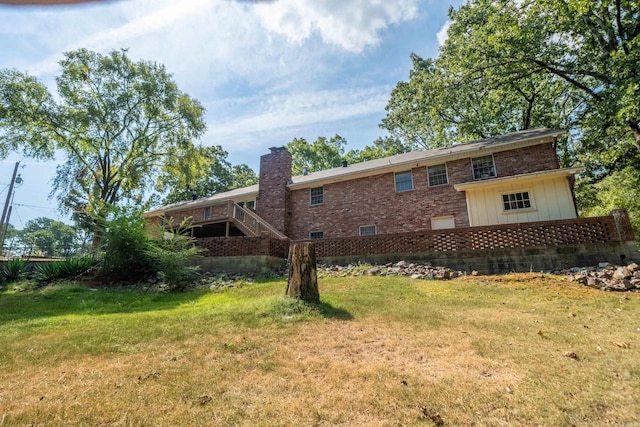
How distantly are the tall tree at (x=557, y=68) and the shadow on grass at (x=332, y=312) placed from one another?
40.1 feet

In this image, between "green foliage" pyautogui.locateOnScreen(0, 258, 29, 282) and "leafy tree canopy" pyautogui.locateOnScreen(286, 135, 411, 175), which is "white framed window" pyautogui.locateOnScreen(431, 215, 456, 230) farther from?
"leafy tree canopy" pyautogui.locateOnScreen(286, 135, 411, 175)

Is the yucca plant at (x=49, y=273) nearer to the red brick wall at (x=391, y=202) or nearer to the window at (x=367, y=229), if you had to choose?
the red brick wall at (x=391, y=202)

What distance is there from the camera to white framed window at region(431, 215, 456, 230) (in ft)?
45.7

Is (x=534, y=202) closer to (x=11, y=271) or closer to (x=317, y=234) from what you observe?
(x=317, y=234)

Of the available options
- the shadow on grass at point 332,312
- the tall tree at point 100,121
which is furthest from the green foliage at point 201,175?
the shadow on grass at point 332,312

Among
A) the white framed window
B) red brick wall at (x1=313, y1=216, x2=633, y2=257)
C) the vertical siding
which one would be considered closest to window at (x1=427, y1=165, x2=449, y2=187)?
the vertical siding

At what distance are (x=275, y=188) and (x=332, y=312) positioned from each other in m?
14.2

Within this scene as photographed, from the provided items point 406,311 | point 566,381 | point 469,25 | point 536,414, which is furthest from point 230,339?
point 469,25

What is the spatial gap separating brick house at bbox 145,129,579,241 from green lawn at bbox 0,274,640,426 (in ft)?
22.6

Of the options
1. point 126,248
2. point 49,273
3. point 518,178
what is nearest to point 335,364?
point 126,248

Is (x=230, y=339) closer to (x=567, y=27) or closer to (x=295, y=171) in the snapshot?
(x=567, y=27)

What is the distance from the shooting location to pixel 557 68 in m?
15.2

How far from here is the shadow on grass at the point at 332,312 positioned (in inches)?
201

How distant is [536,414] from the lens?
2.27 meters
